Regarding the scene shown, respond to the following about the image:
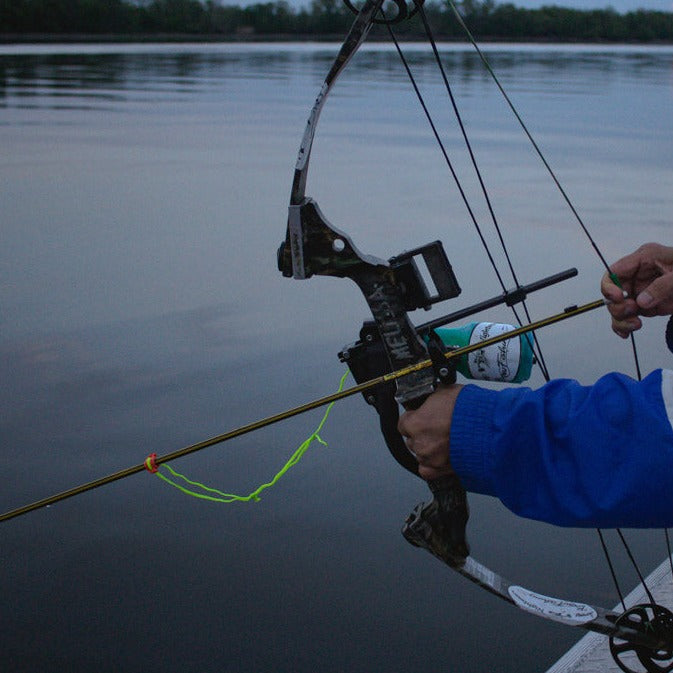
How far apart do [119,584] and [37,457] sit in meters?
0.93

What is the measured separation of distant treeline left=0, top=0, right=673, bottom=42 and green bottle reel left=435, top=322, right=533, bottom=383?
111 ft

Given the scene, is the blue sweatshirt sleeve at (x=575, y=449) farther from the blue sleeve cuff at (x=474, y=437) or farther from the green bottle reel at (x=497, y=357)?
the green bottle reel at (x=497, y=357)

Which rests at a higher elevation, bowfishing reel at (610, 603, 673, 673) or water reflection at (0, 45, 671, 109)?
water reflection at (0, 45, 671, 109)

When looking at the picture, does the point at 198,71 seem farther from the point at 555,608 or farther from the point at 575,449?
the point at 575,449

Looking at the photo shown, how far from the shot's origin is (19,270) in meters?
6.37

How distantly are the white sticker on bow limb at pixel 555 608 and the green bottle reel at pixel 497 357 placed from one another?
489 mm

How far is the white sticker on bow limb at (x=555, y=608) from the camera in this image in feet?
7.30

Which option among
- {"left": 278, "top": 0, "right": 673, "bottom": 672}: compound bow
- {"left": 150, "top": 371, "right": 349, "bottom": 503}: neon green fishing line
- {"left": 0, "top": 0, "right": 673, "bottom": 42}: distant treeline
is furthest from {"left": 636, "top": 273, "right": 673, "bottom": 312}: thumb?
{"left": 0, "top": 0, "right": 673, "bottom": 42}: distant treeline

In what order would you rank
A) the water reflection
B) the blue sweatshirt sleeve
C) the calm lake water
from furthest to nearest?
the water reflection, the calm lake water, the blue sweatshirt sleeve

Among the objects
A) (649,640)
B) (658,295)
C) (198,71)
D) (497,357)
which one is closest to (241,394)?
(649,640)

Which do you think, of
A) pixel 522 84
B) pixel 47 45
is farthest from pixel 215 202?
pixel 47 45

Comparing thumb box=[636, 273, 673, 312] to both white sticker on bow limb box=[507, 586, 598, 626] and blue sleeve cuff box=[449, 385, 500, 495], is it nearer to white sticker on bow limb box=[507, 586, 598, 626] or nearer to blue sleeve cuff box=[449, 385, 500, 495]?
blue sleeve cuff box=[449, 385, 500, 495]

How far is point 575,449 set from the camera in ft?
5.70

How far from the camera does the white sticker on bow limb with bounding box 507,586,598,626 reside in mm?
2227
